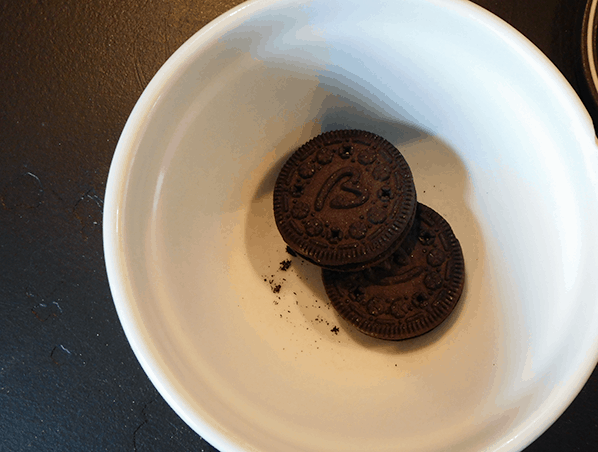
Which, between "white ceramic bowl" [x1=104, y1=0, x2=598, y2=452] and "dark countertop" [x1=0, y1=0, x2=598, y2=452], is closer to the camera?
"white ceramic bowl" [x1=104, y1=0, x2=598, y2=452]

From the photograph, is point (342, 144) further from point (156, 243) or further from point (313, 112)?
point (156, 243)

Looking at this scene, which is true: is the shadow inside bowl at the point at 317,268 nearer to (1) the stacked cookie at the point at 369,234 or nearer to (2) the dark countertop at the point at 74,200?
(1) the stacked cookie at the point at 369,234

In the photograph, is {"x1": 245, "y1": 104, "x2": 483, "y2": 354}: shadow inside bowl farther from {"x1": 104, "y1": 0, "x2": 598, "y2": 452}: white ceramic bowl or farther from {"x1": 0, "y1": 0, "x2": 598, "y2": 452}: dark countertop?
{"x1": 0, "y1": 0, "x2": 598, "y2": 452}: dark countertop

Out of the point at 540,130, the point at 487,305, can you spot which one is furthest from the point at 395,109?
the point at 487,305

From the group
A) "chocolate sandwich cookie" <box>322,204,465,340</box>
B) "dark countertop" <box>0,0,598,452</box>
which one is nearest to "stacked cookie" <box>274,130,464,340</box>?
"chocolate sandwich cookie" <box>322,204,465,340</box>

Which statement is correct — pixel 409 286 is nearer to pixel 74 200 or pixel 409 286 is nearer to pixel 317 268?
pixel 317 268

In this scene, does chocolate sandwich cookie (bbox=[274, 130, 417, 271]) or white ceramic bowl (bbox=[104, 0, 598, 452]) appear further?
chocolate sandwich cookie (bbox=[274, 130, 417, 271])

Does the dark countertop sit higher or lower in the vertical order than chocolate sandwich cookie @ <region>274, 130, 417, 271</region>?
lower

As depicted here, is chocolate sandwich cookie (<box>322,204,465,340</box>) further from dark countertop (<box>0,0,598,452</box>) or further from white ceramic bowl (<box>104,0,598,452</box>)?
dark countertop (<box>0,0,598,452</box>)

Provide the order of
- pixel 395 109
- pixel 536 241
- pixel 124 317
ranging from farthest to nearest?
1. pixel 395 109
2. pixel 536 241
3. pixel 124 317
